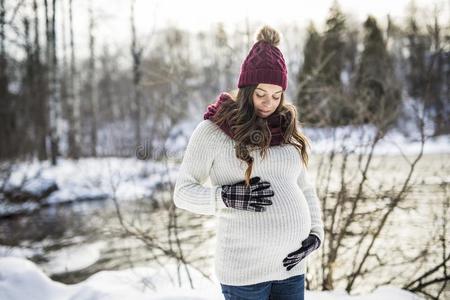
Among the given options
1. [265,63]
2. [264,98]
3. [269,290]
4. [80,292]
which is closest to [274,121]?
[264,98]

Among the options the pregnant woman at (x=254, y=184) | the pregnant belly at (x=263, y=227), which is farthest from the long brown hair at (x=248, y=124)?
the pregnant belly at (x=263, y=227)

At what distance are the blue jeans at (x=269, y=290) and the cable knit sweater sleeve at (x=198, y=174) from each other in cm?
35

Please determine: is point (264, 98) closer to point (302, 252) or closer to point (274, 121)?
point (274, 121)

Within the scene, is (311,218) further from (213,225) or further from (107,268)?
(213,225)

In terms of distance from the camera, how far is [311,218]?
2193 millimetres

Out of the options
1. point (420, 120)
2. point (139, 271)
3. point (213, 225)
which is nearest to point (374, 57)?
point (420, 120)

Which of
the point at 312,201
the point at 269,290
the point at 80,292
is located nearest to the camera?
the point at 269,290

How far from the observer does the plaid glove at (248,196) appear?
1.82 meters

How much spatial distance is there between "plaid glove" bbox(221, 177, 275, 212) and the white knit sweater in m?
0.05

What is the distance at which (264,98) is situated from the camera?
1988 mm

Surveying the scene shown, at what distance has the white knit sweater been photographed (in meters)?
1.87

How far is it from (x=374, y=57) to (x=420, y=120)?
2495mm

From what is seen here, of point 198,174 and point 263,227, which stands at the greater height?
point 198,174

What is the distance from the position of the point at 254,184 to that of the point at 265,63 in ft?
1.80
